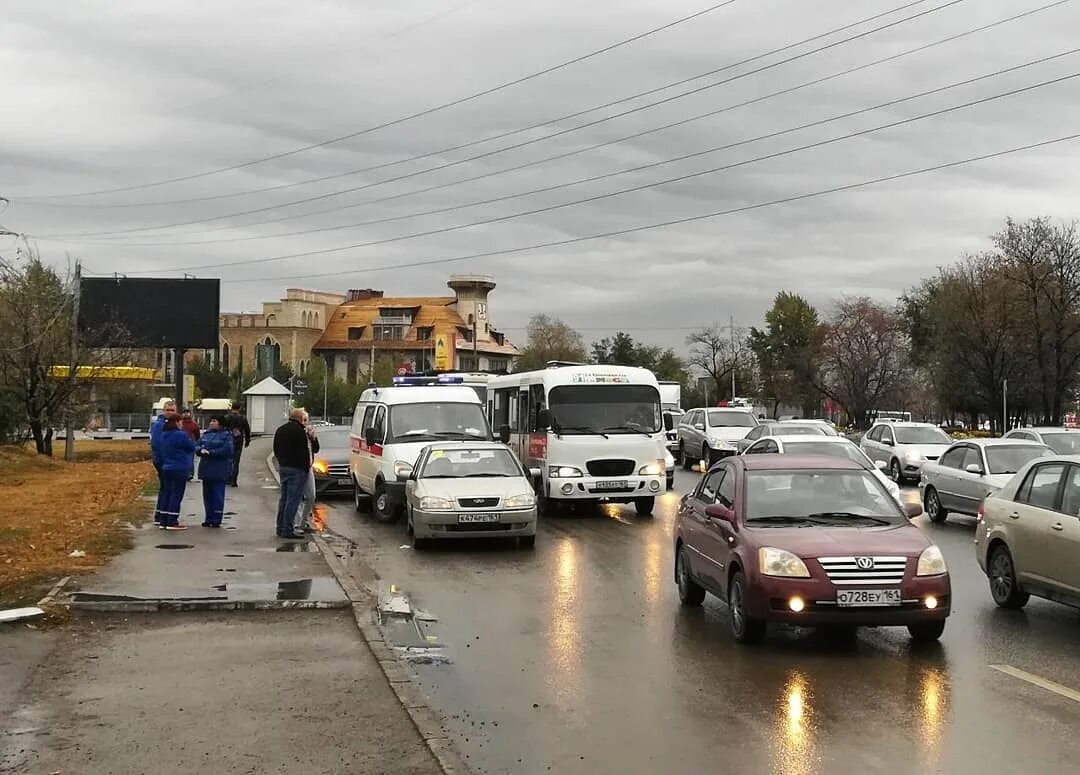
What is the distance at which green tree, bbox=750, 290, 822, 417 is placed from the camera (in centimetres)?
9050

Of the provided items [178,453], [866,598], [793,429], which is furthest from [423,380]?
[866,598]

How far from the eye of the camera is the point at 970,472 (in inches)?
808

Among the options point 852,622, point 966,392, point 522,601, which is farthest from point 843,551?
point 966,392

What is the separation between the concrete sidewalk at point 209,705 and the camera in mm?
6516

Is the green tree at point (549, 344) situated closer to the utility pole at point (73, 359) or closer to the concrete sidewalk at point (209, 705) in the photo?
the utility pole at point (73, 359)

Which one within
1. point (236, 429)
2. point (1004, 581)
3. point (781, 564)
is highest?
point (236, 429)

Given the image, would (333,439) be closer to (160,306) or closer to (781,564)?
(160,306)

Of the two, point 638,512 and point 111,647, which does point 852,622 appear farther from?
point 638,512

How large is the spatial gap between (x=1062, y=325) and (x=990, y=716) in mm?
53945

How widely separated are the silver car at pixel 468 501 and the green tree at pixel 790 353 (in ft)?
Answer: 240

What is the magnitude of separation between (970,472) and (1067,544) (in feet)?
34.2

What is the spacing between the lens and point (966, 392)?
70.8 metres

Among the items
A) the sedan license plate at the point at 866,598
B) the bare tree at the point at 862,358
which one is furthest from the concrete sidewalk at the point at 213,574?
the bare tree at the point at 862,358

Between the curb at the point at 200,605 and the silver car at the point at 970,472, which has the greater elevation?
the silver car at the point at 970,472
